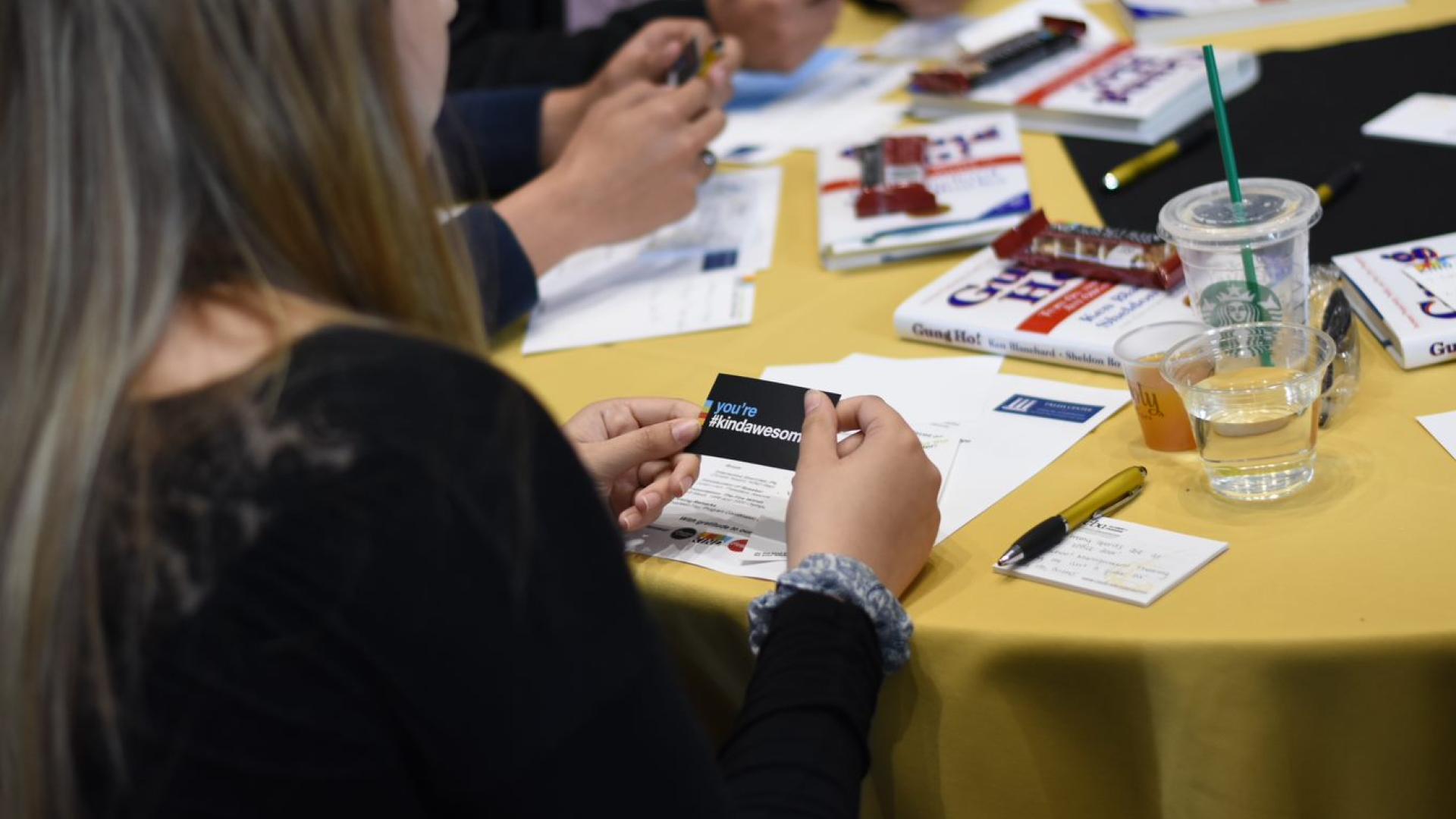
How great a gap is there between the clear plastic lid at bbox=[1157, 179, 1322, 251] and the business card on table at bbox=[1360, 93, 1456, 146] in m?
0.52

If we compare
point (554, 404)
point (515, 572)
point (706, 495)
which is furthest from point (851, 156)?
point (515, 572)

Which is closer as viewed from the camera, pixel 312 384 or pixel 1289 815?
pixel 312 384

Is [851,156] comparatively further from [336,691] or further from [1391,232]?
[336,691]

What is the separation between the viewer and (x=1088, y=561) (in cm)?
90

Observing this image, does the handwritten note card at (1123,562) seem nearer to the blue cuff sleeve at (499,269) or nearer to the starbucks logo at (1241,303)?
the starbucks logo at (1241,303)

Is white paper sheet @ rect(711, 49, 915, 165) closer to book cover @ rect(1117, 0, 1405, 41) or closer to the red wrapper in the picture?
book cover @ rect(1117, 0, 1405, 41)

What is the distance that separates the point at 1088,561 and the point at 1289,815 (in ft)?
0.63

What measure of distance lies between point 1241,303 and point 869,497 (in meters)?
0.37

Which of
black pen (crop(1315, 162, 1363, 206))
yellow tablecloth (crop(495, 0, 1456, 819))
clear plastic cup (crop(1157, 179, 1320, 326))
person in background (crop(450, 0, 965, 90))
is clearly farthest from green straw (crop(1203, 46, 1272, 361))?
person in background (crop(450, 0, 965, 90))

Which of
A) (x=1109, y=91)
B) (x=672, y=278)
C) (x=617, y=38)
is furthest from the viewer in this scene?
(x=617, y=38)

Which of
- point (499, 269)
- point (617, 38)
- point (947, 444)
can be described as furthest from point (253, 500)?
point (617, 38)

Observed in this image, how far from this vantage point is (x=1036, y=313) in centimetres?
122

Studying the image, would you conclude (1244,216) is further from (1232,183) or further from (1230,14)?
(1230,14)

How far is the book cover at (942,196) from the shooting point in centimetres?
144
